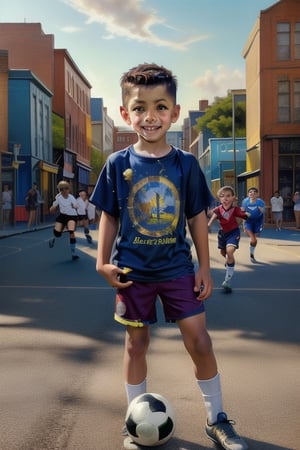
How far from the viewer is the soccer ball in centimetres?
314

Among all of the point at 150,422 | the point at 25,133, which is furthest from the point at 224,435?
the point at 25,133

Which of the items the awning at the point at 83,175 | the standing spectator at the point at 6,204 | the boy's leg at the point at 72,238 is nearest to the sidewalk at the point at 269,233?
the standing spectator at the point at 6,204

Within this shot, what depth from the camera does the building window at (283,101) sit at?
34.8 m

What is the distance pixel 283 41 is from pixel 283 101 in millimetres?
3211

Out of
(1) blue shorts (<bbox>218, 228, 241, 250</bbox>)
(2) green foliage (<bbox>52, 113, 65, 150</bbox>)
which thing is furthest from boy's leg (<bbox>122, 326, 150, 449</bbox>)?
(2) green foliage (<bbox>52, 113, 65, 150</bbox>)

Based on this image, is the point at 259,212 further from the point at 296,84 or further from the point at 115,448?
the point at 296,84

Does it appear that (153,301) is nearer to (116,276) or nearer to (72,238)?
(116,276)

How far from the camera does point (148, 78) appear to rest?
3.18 metres

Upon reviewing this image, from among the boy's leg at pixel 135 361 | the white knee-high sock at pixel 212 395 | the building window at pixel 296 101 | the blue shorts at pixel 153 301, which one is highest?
the building window at pixel 296 101

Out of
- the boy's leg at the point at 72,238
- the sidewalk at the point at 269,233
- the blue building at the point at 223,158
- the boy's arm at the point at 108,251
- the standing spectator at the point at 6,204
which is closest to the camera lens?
the boy's arm at the point at 108,251

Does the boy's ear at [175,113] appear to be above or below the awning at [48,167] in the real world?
below

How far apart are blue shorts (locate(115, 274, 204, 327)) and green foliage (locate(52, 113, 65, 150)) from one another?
46971mm

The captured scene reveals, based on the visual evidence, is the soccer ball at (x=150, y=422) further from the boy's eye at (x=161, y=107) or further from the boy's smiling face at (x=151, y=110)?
the boy's eye at (x=161, y=107)

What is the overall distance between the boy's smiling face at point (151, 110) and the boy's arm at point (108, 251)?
473 millimetres
